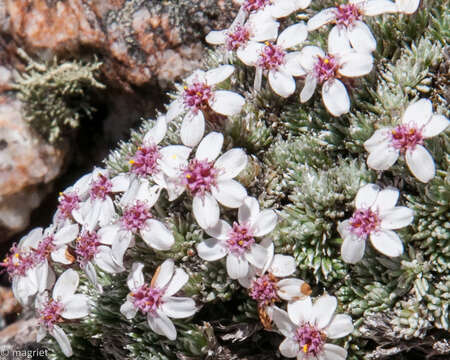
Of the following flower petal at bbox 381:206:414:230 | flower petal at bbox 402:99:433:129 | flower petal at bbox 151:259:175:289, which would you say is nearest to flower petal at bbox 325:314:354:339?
flower petal at bbox 381:206:414:230

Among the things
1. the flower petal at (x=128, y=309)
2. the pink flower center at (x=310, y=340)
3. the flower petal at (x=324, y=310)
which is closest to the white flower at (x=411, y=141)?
the flower petal at (x=324, y=310)

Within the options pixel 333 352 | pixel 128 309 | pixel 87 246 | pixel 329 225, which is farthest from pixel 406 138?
pixel 87 246

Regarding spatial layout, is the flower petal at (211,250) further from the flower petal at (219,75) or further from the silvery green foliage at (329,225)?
the flower petal at (219,75)

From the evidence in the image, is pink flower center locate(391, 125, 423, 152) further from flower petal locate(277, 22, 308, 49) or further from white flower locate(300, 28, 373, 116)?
flower petal locate(277, 22, 308, 49)

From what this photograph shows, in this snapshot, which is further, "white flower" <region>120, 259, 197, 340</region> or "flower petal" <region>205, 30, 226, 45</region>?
"flower petal" <region>205, 30, 226, 45</region>

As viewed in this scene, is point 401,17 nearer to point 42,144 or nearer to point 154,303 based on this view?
point 154,303

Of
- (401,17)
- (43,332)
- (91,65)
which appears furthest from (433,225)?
(91,65)
